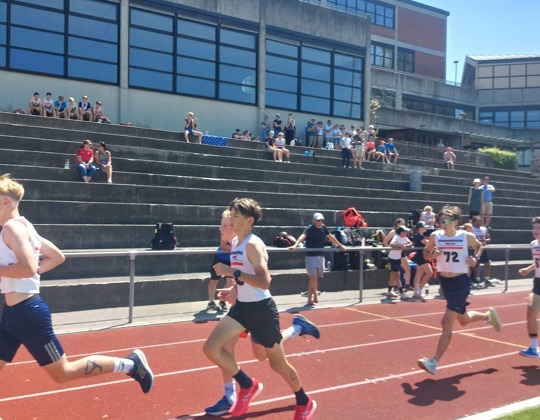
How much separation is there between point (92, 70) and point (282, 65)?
32.4ft

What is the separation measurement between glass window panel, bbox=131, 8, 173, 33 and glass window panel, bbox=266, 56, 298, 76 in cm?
546

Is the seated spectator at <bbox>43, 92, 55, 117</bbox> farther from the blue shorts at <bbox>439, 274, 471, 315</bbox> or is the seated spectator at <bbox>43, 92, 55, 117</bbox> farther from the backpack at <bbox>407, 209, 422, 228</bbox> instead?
the blue shorts at <bbox>439, 274, 471, 315</bbox>

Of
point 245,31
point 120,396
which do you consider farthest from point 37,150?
point 245,31

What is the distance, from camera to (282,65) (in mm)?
28953

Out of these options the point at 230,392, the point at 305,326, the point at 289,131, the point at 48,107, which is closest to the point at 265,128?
the point at 289,131

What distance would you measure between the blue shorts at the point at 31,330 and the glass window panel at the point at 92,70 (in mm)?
19415

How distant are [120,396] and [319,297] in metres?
7.84

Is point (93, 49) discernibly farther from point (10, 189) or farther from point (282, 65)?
point (10, 189)

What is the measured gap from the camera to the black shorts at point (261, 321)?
17.0ft

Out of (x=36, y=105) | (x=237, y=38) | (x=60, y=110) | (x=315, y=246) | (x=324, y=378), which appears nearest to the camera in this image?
(x=324, y=378)

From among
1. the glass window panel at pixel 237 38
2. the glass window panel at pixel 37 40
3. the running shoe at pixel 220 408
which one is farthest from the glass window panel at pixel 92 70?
the running shoe at pixel 220 408

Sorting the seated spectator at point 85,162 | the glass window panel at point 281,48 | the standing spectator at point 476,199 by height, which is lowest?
the standing spectator at point 476,199

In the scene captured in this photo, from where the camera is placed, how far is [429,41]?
52.1 m

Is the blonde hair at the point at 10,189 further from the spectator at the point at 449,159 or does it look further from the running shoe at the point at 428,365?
the spectator at the point at 449,159
